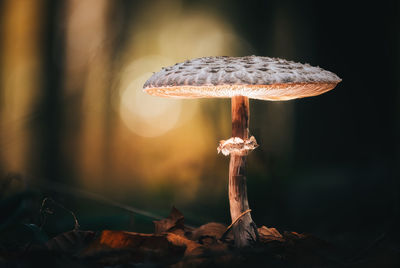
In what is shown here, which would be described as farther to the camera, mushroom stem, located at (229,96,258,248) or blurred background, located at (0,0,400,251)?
blurred background, located at (0,0,400,251)

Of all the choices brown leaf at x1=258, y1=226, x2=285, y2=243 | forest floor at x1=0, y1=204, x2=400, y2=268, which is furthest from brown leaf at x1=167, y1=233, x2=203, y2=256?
brown leaf at x1=258, y1=226, x2=285, y2=243

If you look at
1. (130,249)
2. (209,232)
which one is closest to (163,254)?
(130,249)

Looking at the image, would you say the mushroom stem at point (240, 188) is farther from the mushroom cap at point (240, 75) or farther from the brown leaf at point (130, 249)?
the brown leaf at point (130, 249)

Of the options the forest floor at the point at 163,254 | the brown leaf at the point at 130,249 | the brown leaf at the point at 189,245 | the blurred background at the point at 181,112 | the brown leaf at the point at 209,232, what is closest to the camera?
the forest floor at the point at 163,254

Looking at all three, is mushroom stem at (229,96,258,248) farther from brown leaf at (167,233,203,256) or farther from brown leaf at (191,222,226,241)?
brown leaf at (167,233,203,256)

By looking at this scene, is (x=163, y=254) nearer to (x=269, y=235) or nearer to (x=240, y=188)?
(x=240, y=188)

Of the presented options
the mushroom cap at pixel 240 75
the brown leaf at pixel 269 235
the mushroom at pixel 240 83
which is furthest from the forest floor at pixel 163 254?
the mushroom cap at pixel 240 75

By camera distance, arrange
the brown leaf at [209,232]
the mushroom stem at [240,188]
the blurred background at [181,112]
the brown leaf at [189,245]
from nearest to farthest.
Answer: the brown leaf at [189,245], the mushroom stem at [240,188], the brown leaf at [209,232], the blurred background at [181,112]
